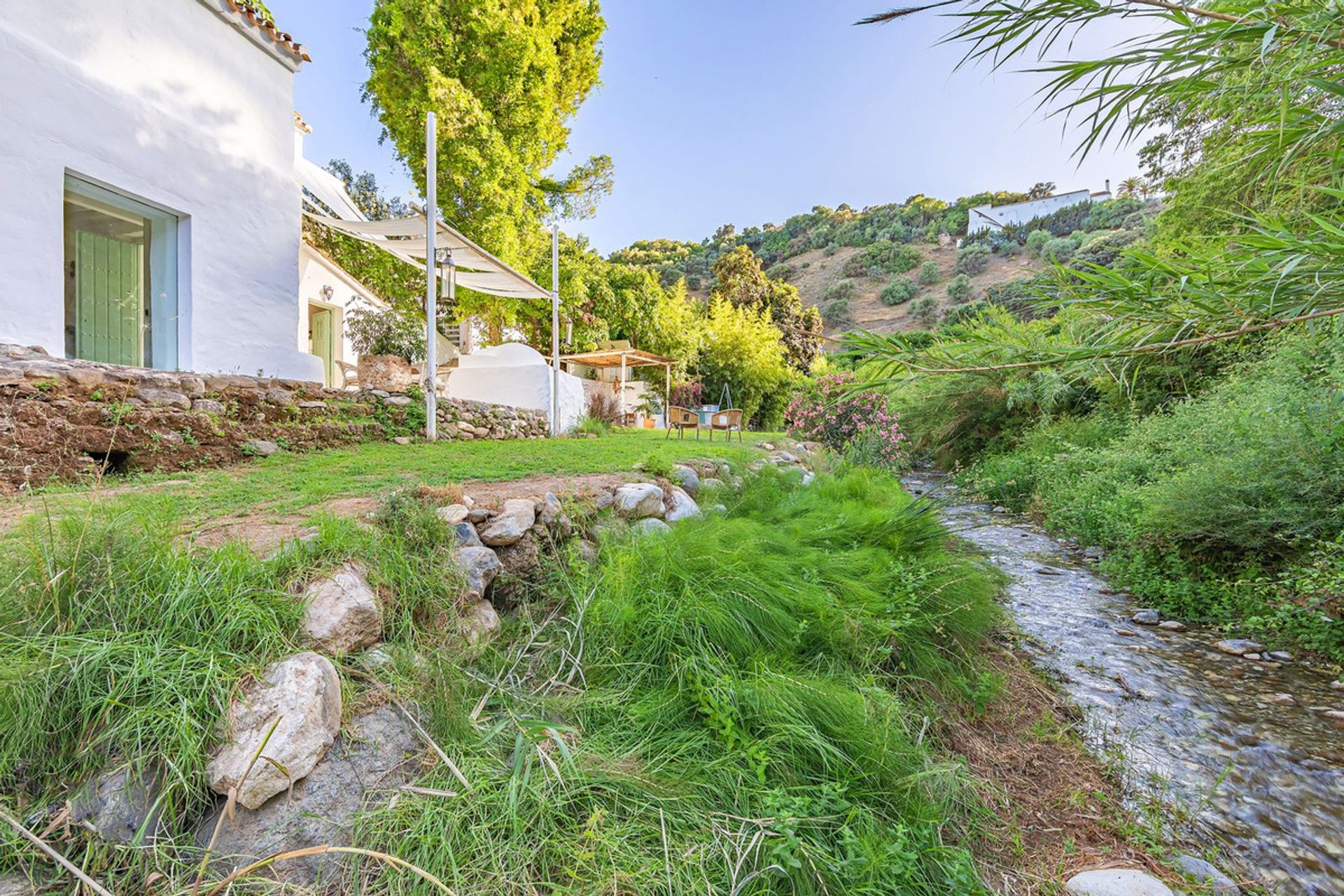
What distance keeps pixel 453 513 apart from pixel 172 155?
199 inches

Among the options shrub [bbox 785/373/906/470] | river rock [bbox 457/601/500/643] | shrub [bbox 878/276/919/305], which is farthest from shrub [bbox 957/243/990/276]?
river rock [bbox 457/601/500/643]

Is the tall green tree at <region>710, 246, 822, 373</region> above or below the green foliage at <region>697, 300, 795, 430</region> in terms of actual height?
above

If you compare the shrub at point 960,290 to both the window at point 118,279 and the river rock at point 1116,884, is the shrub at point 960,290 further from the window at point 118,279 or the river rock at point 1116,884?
the window at point 118,279

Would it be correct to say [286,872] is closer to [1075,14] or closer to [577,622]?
[577,622]

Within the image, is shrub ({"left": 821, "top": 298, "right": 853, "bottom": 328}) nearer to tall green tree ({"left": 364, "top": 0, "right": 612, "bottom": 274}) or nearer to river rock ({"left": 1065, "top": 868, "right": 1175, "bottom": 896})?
tall green tree ({"left": 364, "top": 0, "right": 612, "bottom": 274})

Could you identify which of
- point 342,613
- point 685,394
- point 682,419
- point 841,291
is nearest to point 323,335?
point 682,419

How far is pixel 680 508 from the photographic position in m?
3.53

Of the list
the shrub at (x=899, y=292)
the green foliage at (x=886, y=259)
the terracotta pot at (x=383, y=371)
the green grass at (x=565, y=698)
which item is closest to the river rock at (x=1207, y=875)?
the green grass at (x=565, y=698)

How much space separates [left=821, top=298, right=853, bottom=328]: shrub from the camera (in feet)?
81.2

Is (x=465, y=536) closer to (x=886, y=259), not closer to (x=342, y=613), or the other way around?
(x=342, y=613)

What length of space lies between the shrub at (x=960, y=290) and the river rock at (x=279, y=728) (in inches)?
941

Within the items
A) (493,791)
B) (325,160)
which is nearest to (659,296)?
(325,160)

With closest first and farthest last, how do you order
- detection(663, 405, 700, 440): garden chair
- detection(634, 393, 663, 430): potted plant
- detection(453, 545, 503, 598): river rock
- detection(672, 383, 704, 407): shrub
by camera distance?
detection(453, 545, 503, 598): river rock < detection(663, 405, 700, 440): garden chair < detection(634, 393, 663, 430): potted plant < detection(672, 383, 704, 407): shrub

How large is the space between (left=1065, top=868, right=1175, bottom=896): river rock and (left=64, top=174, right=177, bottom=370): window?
6.94 metres
